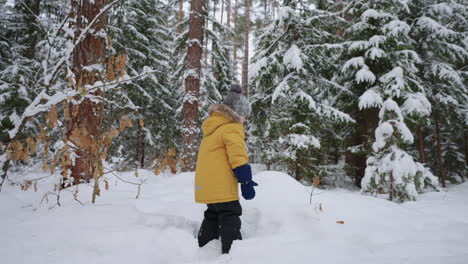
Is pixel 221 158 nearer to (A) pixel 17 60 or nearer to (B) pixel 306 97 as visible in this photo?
(B) pixel 306 97

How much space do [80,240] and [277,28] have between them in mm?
7830

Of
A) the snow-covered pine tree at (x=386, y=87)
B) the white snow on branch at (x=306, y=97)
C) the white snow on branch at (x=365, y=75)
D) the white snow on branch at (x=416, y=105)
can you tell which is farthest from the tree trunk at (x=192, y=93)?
→ the white snow on branch at (x=416, y=105)

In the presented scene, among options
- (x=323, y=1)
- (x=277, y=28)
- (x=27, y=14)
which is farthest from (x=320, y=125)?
(x=27, y=14)

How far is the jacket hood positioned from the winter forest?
828 millimetres

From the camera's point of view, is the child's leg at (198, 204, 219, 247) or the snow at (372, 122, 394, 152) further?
the snow at (372, 122, 394, 152)

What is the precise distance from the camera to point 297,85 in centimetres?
780

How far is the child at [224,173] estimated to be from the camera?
2.59 meters

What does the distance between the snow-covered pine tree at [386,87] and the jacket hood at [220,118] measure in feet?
16.1

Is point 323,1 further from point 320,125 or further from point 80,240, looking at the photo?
point 80,240

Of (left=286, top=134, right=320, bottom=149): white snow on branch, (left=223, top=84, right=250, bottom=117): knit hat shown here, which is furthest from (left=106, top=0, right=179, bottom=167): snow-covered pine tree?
(left=223, top=84, right=250, bottom=117): knit hat

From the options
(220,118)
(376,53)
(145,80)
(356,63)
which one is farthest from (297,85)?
(145,80)

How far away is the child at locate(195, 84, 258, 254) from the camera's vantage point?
102 inches

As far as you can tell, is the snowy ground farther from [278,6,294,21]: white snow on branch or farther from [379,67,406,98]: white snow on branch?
[278,6,294,21]: white snow on branch

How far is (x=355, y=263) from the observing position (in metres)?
2.14
